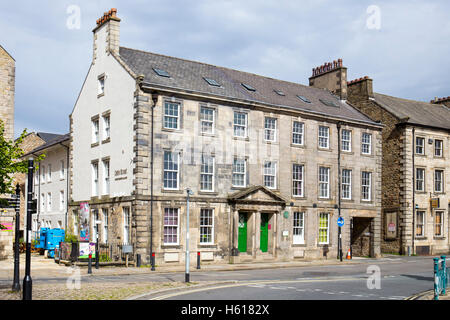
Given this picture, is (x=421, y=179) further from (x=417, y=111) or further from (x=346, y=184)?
(x=346, y=184)

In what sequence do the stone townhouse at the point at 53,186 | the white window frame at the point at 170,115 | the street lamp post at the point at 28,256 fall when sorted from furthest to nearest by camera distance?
the stone townhouse at the point at 53,186 → the white window frame at the point at 170,115 → the street lamp post at the point at 28,256

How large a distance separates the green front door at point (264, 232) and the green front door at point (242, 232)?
1.24 m

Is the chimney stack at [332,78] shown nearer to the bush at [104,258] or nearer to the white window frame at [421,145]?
the white window frame at [421,145]

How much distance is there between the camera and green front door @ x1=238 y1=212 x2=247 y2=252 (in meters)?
33.8

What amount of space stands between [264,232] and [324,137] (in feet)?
27.0

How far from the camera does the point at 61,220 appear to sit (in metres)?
42.7

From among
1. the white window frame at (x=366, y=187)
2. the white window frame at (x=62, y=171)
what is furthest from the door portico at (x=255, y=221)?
the white window frame at (x=62, y=171)

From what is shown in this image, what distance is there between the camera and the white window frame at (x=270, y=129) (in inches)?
1392

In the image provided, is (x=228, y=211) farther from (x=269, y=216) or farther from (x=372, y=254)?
(x=372, y=254)

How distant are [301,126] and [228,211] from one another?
8416 millimetres

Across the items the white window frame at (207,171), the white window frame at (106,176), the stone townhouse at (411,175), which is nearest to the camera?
the white window frame at (207,171)

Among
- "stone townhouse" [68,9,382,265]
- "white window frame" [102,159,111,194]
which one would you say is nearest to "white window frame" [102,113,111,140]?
"stone townhouse" [68,9,382,265]

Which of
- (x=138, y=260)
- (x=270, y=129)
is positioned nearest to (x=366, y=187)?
(x=270, y=129)
